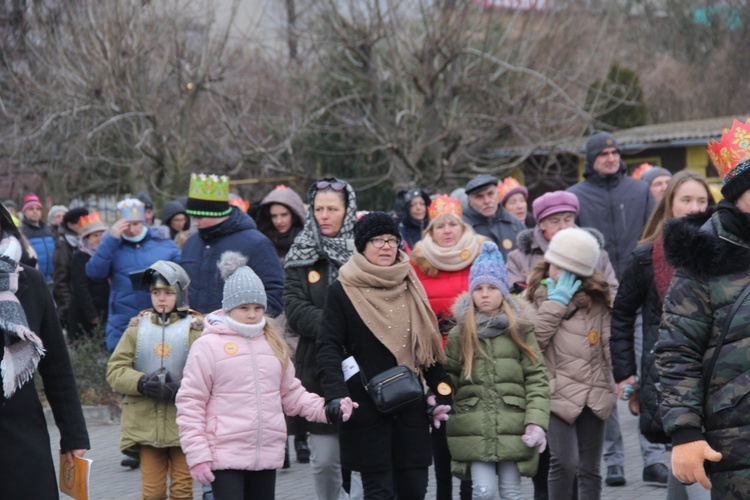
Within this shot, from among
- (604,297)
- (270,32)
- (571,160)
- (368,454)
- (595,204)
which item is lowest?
(368,454)

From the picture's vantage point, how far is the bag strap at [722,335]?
426cm

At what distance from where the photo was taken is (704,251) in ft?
14.3

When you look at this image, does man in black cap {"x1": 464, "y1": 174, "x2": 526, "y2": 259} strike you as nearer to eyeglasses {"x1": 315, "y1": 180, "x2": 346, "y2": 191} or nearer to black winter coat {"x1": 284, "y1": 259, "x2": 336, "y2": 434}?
eyeglasses {"x1": 315, "y1": 180, "x2": 346, "y2": 191}

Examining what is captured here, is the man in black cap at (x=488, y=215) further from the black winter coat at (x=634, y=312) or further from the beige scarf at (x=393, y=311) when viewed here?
the beige scarf at (x=393, y=311)

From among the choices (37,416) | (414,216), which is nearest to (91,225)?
(414,216)

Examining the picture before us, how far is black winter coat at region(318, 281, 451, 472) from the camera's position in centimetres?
610

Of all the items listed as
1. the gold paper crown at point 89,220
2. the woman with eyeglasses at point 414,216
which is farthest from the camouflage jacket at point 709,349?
the gold paper crown at point 89,220

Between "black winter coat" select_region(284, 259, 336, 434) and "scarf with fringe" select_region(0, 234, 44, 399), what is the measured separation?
7.41 ft

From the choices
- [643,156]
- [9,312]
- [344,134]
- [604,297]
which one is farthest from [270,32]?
[9,312]

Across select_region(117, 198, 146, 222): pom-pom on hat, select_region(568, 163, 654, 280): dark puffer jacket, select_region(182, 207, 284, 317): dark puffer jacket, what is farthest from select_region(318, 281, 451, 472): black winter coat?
select_region(568, 163, 654, 280): dark puffer jacket

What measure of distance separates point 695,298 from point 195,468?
2588 mm

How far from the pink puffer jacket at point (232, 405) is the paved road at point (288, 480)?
230 centimetres

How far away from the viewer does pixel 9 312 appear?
14.9ft

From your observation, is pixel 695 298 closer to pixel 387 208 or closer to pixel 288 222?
pixel 288 222
